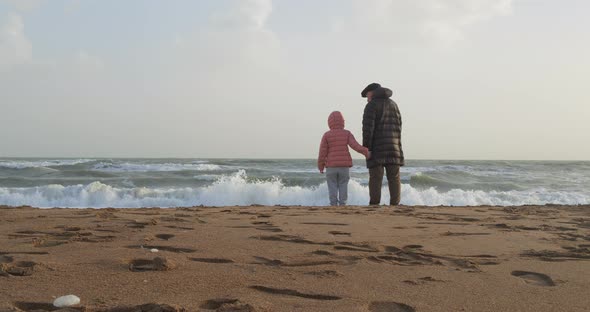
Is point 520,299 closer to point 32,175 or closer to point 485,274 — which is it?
point 485,274

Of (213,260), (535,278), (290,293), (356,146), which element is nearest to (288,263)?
(213,260)

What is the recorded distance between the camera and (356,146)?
697 cm

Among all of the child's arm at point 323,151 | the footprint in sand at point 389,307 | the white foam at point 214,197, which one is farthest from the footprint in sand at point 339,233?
the white foam at point 214,197

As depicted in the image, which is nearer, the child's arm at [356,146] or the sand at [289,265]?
the sand at [289,265]

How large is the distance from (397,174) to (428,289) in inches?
197

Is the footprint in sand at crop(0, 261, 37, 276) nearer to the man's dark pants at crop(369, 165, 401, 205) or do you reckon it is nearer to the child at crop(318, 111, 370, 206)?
the child at crop(318, 111, 370, 206)

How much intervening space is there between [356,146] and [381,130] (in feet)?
1.41

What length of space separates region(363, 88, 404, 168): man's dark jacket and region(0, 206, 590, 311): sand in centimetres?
254

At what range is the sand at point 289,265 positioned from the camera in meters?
2.00

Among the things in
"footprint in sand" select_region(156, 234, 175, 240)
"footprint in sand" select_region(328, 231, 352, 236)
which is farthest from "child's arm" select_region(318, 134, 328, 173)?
"footprint in sand" select_region(156, 234, 175, 240)

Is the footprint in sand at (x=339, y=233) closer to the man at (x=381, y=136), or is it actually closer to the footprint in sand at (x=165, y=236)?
the footprint in sand at (x=165, y=236)

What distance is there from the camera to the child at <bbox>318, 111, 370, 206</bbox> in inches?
279

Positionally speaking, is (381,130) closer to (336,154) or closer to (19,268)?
(336,154)

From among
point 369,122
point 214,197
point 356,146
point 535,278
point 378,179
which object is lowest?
point 214,197
